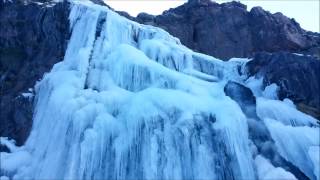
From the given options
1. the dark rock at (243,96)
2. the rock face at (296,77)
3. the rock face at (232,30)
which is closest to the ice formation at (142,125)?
the dark rock at (243,96)

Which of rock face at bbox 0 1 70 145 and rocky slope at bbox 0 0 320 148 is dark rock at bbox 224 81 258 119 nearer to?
rocky slope at bbox 0 0 320 148

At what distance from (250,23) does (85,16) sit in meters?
10.5

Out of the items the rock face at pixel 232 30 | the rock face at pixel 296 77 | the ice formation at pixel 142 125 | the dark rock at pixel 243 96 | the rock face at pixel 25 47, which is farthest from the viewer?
the rock face at pixel 232 30

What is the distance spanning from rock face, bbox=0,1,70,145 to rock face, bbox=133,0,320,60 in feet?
25.6

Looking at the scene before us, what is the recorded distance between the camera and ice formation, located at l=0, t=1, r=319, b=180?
16.1m

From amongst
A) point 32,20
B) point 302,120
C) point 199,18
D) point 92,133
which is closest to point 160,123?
point 92,133

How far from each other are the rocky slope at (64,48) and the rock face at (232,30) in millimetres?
52

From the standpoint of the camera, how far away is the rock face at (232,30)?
91.6ft

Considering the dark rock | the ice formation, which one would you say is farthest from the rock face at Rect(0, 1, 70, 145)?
the dark rock

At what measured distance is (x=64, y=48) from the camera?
21.2 meters

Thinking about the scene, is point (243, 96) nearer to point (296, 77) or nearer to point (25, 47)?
point (296, 77)

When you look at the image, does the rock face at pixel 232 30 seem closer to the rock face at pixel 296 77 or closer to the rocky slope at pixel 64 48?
the rocky slope at pixel 64 48

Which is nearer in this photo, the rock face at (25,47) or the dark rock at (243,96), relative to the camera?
the dark rock at (243,96)

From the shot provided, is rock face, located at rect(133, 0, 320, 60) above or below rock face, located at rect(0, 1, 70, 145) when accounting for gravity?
above
